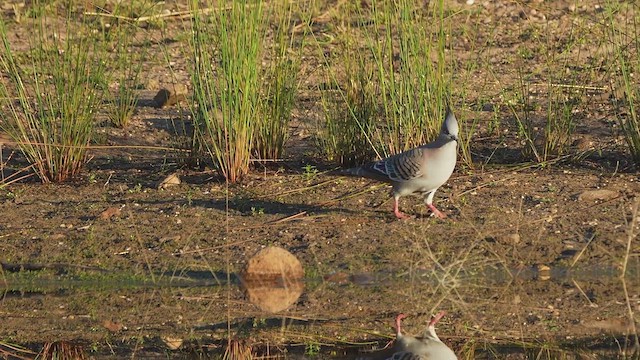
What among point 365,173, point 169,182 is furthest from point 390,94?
point 169,182

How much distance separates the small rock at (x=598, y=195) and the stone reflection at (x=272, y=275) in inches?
81.6

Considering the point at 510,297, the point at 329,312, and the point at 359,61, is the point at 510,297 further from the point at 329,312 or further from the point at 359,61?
the point at 359,61

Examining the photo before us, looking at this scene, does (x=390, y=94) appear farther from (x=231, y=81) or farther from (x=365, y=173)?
(x=231, y=81)

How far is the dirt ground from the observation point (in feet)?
21.2

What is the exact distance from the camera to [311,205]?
8.52m

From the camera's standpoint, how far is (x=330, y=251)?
7.78m

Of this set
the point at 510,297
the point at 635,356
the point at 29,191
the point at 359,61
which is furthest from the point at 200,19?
the point at 635,356

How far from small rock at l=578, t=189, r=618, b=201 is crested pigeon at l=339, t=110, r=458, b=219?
103 cm

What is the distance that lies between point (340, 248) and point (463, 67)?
3.68 m

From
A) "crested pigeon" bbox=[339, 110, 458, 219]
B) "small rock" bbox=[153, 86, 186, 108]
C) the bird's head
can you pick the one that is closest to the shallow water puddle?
"crested pigeon" bbox=[339, 110, 458, 219]

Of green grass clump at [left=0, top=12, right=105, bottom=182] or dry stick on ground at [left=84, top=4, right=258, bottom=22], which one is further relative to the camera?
green grass clump at [left=0, top=12, right=105, bottom=182]

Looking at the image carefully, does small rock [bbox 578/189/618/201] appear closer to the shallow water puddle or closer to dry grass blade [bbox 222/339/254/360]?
the shallow water puddle

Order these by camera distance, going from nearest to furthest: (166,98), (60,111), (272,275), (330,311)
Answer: (330,311), (272,275), (60,111), (166,98)

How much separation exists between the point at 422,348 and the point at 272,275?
1431mm
